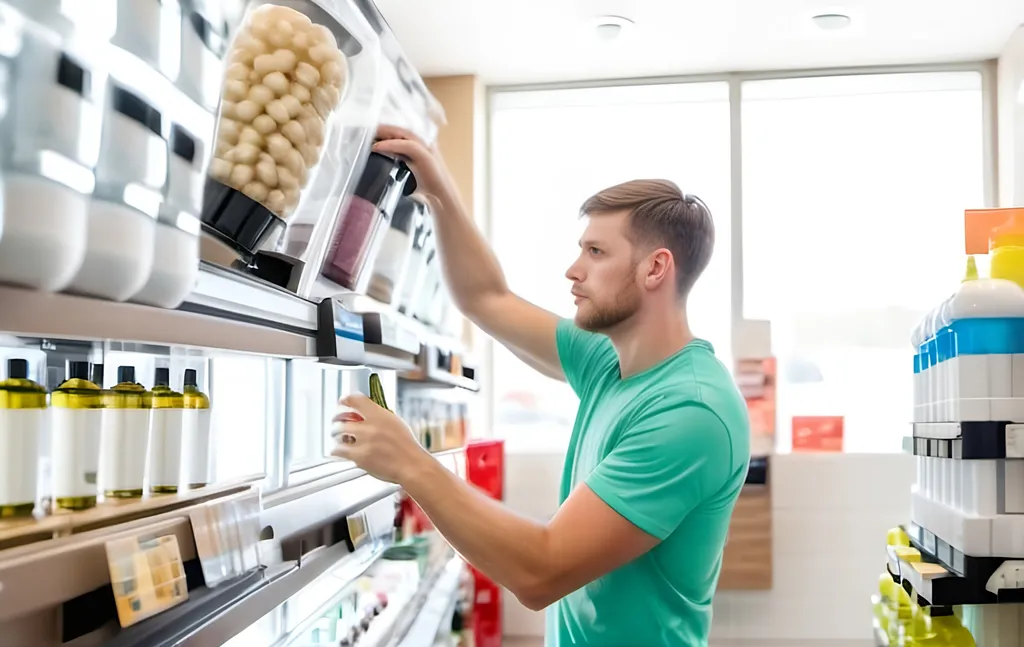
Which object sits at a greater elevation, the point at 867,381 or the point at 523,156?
the point at 523,156

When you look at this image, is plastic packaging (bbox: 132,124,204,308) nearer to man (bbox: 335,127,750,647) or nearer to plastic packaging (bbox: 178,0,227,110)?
plastic packaging (bbox: 178,0,227,110)

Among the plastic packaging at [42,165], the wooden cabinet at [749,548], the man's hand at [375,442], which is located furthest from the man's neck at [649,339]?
the wooden cabinet at [749,548]

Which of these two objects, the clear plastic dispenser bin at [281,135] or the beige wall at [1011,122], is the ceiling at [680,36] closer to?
the beige wall at [1011,122]

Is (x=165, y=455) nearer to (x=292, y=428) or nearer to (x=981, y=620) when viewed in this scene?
(x=292, y=428)

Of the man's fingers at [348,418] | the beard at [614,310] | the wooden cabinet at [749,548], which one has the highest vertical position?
the beard at [614,310]

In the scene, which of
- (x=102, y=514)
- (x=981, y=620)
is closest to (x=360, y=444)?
(x=102, y=514)

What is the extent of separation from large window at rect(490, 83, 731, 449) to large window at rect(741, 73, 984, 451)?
193 millimetres

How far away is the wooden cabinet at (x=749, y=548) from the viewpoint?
4141mm

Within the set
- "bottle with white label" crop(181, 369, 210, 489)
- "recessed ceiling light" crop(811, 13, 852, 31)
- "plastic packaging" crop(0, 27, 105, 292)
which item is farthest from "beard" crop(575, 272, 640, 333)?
"recessed ceiling light" crop(811, 13, 852, 31)

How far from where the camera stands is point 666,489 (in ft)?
4.85

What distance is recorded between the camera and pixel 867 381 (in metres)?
4.41

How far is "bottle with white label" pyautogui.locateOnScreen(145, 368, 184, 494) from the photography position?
1109 mm

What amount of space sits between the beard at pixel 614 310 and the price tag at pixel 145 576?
0.92m

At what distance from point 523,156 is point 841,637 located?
276 centimetres
